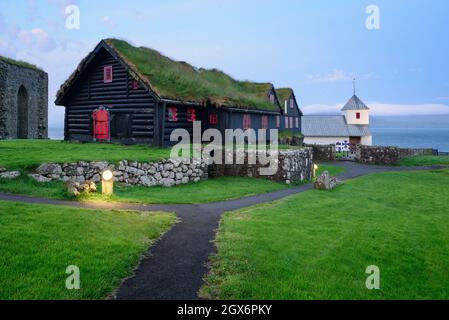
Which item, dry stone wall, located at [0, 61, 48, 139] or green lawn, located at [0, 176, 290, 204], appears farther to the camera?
dry stone wall, located at [0, 61, 48, 139]

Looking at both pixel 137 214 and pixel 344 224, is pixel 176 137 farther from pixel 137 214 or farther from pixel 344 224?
pixel 344 224

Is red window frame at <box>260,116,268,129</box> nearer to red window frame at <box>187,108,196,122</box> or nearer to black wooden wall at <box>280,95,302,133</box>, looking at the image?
red window frame at <box>187,108,196,122</box>

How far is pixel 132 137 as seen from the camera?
84.1 feet

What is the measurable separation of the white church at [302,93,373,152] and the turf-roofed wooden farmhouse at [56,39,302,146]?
3485 centimetres

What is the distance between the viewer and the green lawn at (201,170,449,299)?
6.79 meters

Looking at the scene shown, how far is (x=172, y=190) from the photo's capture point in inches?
666

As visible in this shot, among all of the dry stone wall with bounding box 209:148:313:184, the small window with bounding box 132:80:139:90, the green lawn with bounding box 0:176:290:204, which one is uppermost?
the small window with bounding box 132:80:139:90

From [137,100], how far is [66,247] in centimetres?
1850

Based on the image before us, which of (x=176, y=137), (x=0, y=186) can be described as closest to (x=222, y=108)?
(x=176, y=137)

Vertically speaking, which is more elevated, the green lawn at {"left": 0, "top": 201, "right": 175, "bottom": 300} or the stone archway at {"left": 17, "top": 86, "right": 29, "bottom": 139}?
the stone archway at {"left": 17, "top": 86, "right": 29, "bottom": 139}

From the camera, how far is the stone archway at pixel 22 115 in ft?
135

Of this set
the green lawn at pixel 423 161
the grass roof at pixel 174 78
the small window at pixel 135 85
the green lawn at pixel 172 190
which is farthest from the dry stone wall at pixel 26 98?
the green lawn at pixel 423 161

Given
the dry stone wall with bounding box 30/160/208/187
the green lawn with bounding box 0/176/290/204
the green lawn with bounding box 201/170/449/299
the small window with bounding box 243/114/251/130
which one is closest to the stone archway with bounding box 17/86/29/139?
the small window with bounding box 243/114/251/130
